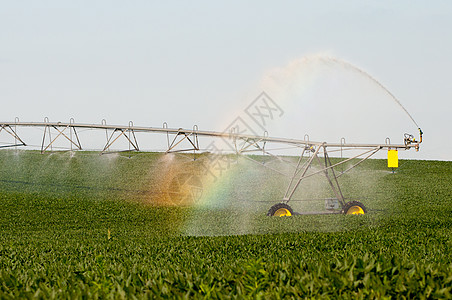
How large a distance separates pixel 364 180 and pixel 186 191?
15998 millimetres

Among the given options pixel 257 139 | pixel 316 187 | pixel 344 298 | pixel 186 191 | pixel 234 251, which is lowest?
pixel 344 298

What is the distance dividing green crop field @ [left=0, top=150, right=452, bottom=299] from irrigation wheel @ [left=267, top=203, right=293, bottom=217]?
0.76 meters

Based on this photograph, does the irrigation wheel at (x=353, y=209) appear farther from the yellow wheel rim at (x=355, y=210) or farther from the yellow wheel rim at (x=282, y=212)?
the yellow wheel rim at (x=282, y=212)

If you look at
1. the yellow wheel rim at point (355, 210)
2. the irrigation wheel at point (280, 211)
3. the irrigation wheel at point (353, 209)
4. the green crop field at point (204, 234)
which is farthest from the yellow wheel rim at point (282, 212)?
the yellow wheel rim at point (355, 210)

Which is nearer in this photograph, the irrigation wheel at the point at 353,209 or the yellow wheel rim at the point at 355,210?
the irrigation wheel at the point at 353,209

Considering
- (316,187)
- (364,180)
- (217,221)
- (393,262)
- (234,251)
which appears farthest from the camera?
(364,180)

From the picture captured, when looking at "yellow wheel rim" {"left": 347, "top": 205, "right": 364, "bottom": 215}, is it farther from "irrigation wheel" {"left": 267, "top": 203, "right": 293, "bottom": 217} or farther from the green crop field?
"irrigation wheel" {"left": 267, "top": 203, "right": 293, "bottom": 217}

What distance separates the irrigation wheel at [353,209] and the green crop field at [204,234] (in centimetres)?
95

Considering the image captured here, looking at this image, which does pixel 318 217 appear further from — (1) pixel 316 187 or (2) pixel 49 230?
(1) pixel 316 187

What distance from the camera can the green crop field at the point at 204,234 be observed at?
22.6ft

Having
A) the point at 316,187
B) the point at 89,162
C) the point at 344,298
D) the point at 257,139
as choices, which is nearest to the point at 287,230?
the point at 257,139

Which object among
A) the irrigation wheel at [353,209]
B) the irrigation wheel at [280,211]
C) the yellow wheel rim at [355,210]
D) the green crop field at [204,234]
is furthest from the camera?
the yellow wheel rim at [355,210]

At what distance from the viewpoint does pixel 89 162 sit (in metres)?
52.1

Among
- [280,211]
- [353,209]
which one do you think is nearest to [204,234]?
[280,211]
